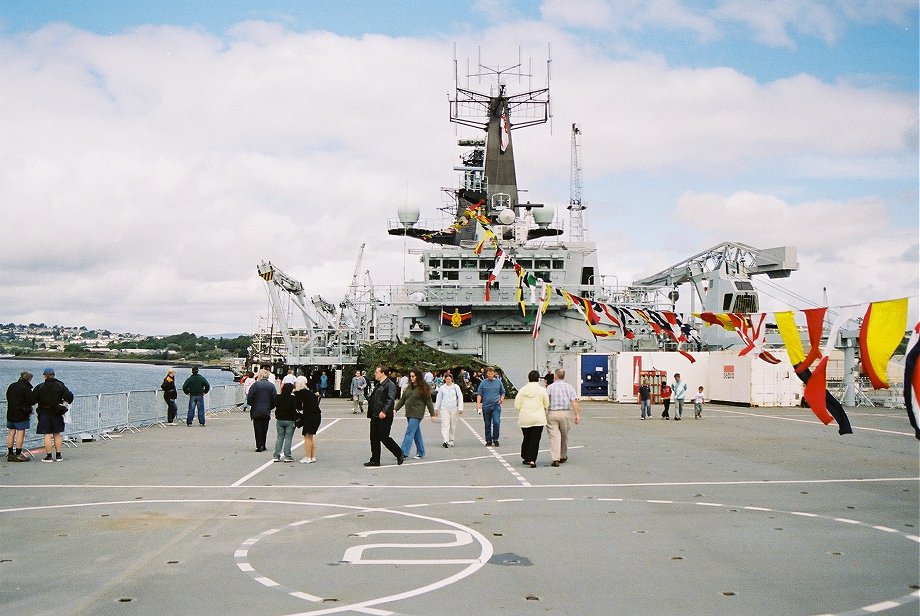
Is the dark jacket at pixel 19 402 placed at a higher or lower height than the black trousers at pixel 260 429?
higher

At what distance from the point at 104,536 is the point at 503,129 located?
46.4 m

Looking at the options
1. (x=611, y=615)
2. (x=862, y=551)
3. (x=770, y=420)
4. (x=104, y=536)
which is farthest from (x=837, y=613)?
(x=770, y=420)

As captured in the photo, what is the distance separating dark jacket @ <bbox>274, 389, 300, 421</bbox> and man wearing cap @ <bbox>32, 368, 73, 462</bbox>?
3.99 m

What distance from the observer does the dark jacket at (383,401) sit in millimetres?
14875

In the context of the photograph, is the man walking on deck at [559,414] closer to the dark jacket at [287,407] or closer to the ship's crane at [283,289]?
the dark jacket at [287,407]

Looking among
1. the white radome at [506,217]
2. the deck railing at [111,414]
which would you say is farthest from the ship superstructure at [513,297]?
the deck railing at [111,414]

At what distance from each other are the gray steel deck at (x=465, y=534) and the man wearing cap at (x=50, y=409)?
2.62ft

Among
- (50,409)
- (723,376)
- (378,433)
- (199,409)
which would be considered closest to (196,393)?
(199,409)

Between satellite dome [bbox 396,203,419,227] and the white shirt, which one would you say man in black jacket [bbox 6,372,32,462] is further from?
satellite dome [bbox 396,203,419,227]

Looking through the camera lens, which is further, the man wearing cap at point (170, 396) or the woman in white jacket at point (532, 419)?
the man wearing cap at point (170, 396)

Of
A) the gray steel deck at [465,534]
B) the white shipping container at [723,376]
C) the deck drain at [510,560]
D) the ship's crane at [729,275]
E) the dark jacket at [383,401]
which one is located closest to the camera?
the gray steel deck at [465,534]

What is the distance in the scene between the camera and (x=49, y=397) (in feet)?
50.9

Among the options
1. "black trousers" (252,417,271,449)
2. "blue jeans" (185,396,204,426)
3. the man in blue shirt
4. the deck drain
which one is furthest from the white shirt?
the deck drain

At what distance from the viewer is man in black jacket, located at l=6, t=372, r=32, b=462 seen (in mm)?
15430
